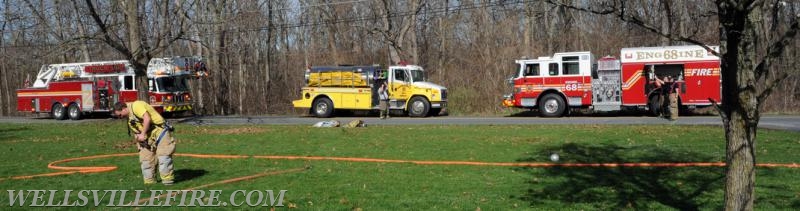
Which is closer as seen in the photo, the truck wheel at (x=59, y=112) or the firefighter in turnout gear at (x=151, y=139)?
the firefighter in turnout gear at (x=151, y=139)

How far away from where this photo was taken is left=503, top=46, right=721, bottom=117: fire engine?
23.5 metres

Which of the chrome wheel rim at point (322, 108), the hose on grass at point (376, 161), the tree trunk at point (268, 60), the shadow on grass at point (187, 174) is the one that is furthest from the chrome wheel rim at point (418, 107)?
the shadow on grass at point (187, 174)

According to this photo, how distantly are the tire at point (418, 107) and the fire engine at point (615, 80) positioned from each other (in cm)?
352

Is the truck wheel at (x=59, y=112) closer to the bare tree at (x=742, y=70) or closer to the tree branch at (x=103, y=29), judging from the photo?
the tree branch at (x=103, y=29)

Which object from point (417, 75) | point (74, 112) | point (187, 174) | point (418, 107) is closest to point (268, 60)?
point (74, 112)

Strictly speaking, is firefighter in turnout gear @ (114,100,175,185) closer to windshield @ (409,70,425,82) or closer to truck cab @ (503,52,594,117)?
truck cab @ (503,52,594,117)

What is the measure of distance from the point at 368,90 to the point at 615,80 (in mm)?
10470

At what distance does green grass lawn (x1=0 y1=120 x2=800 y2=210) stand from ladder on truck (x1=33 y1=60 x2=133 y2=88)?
44.8ft

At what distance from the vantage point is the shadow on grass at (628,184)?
300 inches

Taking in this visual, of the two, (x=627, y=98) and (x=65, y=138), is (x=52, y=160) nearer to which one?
(x=65, y=138)

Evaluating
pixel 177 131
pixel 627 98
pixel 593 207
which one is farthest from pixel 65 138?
pixel 627 98

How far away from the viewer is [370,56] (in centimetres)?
4228

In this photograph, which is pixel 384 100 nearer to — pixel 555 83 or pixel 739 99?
pixel 555 83

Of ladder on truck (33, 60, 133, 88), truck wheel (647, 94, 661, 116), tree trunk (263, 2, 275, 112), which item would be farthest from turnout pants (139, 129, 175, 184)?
tree trunk (263, 2, 275, 112)
